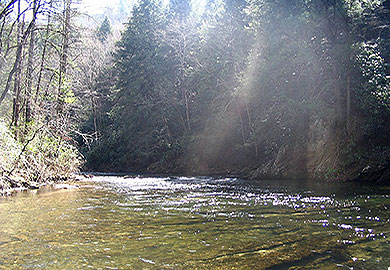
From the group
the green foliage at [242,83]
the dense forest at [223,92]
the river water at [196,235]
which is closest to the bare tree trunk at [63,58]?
the dense forest at [223,92]

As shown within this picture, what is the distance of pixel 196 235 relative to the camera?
17.8 ft

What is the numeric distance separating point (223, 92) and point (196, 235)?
22.8 metres

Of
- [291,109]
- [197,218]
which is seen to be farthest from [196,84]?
[197,218]

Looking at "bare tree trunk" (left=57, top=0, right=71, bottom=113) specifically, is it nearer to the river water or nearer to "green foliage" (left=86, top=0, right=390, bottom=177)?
the river water

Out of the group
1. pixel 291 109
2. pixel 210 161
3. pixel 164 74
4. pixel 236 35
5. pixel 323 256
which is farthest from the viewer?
pixel 164 74

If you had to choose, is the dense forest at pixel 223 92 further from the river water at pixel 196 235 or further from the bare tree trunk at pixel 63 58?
the river water at pixel 196 235

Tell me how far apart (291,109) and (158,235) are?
609 inches

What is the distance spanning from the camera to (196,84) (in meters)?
31.7

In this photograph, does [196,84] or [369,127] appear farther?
[196,84]

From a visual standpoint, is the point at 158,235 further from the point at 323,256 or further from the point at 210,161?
the point at 210,161

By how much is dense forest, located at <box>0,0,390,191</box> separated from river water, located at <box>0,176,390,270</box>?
5.35 metres

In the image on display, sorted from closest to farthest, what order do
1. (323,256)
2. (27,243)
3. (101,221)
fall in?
(323,256) < (27,243) < (101,221)

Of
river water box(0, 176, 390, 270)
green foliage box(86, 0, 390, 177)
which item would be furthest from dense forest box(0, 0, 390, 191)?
river water box(0, 176, 390, 270)

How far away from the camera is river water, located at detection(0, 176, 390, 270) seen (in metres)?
4.14
